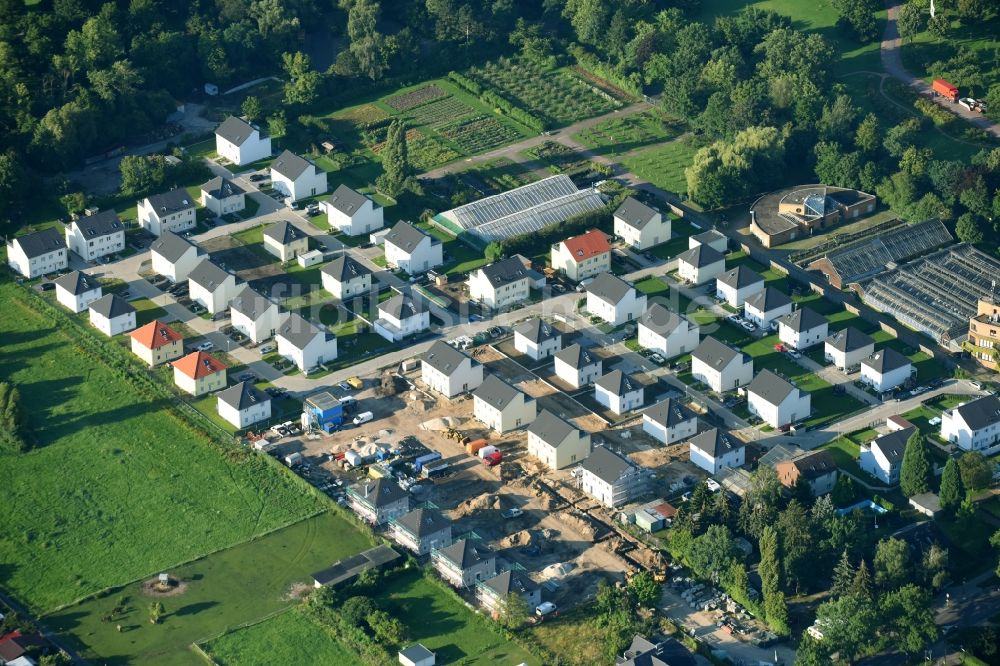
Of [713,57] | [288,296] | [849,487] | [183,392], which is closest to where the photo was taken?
[849,487]

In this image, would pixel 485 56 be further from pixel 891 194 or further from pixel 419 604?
pixel 419 604

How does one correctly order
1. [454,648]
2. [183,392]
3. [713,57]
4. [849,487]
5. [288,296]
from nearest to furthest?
[454,648] → [849,487] → [183,392] → [288,296] → [713,57]

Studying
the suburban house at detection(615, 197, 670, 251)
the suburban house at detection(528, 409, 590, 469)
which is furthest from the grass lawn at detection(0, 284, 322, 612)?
the suburban house at detection(615, 197, 670, 251)

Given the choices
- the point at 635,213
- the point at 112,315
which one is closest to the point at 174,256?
the point at 112,315

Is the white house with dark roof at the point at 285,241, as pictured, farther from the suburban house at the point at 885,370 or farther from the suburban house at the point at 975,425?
the suburban house at the point at 975,425

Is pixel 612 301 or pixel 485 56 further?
pixel 485 56

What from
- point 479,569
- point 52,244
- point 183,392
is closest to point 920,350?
point 479,569
